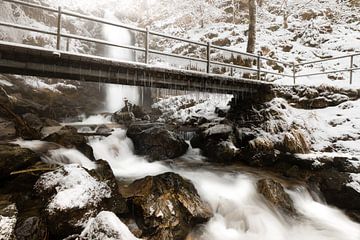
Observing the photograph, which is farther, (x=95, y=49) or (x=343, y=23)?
(x=95, y=49)

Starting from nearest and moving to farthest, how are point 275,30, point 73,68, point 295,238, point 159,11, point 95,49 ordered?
point 295,238 < point 73,68 < point 275,30 < point 95,49 < point 159,11

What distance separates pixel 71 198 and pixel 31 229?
0.77 meters

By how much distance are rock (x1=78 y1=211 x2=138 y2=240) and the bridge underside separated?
162 inches

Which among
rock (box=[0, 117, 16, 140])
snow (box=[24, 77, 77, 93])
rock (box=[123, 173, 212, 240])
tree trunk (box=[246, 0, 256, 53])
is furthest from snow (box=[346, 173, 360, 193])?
snow (box=[24, 77, 77, 93])

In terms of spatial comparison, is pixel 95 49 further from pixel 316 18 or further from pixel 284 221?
pixel 284 221

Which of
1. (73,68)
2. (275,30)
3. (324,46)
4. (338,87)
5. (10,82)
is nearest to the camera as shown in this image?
(73,68)

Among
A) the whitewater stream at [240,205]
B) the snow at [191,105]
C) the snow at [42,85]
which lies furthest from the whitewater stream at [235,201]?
the snow at [42,85]

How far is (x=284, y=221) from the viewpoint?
626 centimetres

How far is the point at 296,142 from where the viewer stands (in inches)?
345

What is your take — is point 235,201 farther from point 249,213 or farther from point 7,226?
point 7,226

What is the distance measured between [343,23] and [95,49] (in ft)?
70.1

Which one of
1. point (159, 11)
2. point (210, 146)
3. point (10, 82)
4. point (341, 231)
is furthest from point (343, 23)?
point (10, 82)

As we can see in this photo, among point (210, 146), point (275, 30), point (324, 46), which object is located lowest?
point (210, 146)

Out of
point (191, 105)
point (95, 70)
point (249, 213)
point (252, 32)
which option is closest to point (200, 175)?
point (249, 213)
